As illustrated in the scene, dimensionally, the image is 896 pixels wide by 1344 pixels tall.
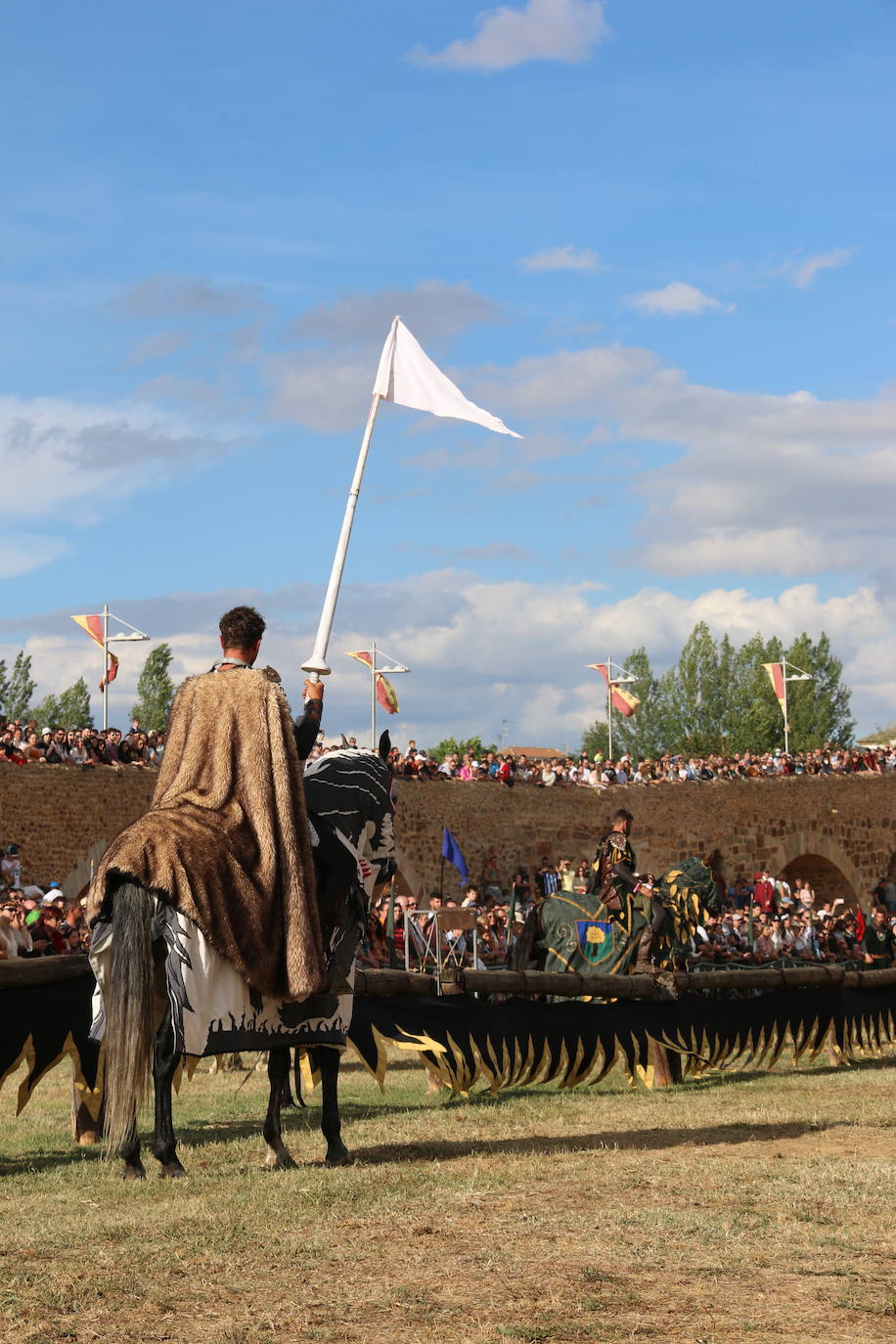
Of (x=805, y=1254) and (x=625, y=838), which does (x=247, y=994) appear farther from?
(x=625, y=838)

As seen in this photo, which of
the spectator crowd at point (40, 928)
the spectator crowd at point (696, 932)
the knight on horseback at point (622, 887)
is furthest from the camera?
the spectator crowd at point (696, 932)

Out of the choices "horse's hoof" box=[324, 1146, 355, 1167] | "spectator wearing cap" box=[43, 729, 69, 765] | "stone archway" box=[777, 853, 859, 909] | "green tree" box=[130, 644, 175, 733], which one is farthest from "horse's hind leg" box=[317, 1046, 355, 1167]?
"green tree" box=[130, 644, 175, 733]

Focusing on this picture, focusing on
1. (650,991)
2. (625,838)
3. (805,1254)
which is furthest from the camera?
(625,838)

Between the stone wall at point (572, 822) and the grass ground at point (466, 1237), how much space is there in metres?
17.5

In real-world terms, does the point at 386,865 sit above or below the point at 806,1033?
above

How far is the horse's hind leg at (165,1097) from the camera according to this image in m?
6.07

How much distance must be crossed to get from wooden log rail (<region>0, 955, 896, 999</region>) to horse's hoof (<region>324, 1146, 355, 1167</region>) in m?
1.53

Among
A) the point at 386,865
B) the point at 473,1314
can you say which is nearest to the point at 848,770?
the point at 386,865

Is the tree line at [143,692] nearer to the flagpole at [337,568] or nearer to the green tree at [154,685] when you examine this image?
the green tree at [154,685]

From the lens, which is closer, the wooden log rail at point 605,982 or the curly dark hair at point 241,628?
the curly dark hair at point 241,628

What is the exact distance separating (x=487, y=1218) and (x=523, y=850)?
29.5m

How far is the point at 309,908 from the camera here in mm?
6387

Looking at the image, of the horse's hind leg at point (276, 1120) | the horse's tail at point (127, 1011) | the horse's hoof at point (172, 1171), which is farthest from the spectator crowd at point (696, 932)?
the horse's tail at point (127, 1011)

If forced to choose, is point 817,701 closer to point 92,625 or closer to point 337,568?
point 92,625
